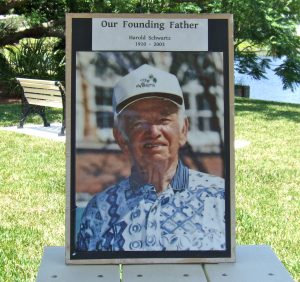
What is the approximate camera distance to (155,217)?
2.75 meters

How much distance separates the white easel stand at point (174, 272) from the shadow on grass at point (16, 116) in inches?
363

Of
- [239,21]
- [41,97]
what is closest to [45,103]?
[41,97]

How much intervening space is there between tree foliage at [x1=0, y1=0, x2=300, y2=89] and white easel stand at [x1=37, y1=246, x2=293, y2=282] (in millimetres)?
12800

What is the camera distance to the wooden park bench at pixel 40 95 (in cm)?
1048

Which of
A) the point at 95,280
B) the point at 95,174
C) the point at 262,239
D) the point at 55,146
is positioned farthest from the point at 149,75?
the point at 55,146

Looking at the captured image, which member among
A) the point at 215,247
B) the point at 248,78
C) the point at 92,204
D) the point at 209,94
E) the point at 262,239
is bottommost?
the point at 262,239

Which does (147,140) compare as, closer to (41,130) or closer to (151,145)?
(151,145)

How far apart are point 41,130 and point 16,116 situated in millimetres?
2635

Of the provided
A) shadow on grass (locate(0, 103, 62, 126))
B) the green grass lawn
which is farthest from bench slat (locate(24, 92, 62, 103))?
the green grass lawn

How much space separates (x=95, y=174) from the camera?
2770 millimetres

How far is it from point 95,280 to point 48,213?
2.82 meters

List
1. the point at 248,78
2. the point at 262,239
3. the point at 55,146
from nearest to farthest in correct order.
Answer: the point at 262,239 < the point at 55,146 < the point at 248,78

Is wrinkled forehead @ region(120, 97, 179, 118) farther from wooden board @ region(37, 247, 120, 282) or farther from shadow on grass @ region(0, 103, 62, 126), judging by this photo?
shadow on grass @ region(0, 103, 62, 126)

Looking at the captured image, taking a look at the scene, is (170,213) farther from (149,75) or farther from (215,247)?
(149,75)
